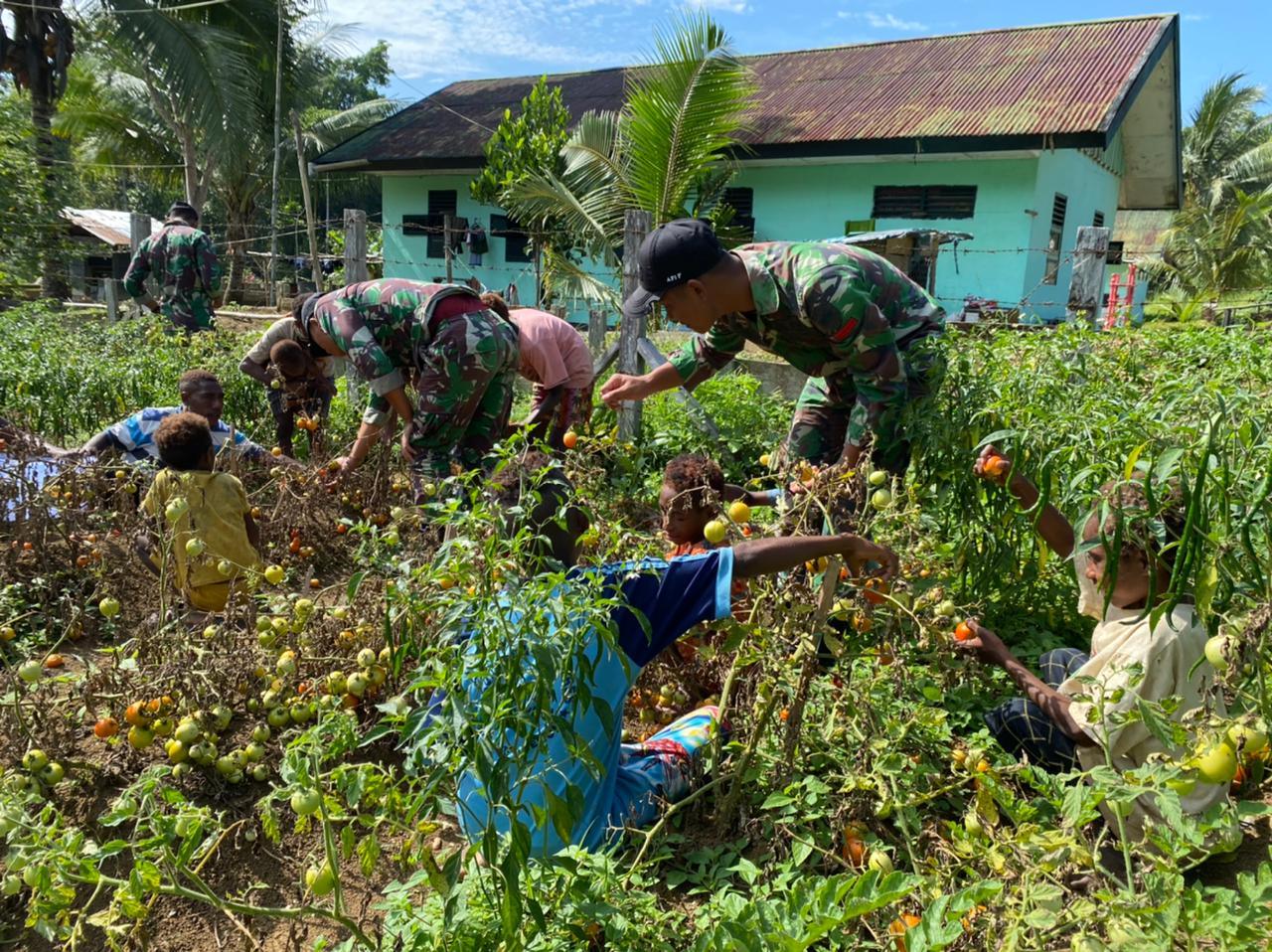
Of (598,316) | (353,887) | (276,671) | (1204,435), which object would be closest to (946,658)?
(1204,435)

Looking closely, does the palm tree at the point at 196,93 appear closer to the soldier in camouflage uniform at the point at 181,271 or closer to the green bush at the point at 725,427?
the soldier in camouflage uniform at the point at 181,271

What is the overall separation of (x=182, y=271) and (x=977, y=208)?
9.92 metres

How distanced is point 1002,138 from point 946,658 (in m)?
10.9

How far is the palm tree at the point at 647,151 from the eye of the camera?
864 centimetres

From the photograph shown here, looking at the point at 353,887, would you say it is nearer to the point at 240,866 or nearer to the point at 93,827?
the point at 240,866

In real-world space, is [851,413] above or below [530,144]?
below

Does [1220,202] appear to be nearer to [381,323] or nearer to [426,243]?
[426,243]

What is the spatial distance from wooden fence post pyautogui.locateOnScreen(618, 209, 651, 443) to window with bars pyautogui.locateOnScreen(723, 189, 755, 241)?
845cm

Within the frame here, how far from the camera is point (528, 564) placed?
1.82 m

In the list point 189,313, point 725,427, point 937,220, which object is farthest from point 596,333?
point 937,220

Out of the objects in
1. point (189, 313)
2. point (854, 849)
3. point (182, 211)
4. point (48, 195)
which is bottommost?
point (854, 849)

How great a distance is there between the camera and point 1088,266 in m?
6.38

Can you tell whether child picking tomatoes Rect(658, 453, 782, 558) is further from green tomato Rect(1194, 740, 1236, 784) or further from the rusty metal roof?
the rusty metal roof

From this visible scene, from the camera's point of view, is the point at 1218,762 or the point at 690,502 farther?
the point at 690,502
